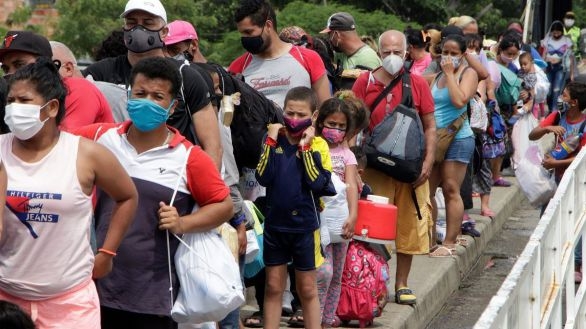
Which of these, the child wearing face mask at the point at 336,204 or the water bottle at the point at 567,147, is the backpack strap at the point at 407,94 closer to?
the child wearing face mask at the point at 336,204

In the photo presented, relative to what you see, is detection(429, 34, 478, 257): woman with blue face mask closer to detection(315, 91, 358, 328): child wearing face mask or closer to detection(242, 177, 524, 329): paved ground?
detection(242, 177, 524, 329): paved ground

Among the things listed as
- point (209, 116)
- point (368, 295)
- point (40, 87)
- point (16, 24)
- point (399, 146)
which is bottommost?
point (16, 24)

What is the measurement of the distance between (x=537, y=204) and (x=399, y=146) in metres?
2.60

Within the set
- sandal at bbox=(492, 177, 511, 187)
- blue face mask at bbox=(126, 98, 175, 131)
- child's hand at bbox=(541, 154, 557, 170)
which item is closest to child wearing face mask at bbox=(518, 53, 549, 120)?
sandal at bbox=(492, 177, 511, 187)

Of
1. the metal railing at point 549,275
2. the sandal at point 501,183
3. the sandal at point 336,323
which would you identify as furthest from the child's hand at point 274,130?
the sandal at point 501,183

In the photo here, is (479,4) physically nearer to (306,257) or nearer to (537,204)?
(537,204)

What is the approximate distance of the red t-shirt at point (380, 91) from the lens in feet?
30.1

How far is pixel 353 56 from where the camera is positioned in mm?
11219

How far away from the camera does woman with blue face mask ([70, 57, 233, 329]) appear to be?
5684 mm

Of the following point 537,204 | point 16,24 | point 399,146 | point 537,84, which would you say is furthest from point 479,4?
point 399,146

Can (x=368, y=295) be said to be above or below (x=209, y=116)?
below

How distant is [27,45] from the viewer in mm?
6379

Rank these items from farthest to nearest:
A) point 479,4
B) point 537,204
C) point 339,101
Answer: point 479,4 < point 537,204 < point 339,101

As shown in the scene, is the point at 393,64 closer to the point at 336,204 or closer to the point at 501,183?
the point at 336,204
